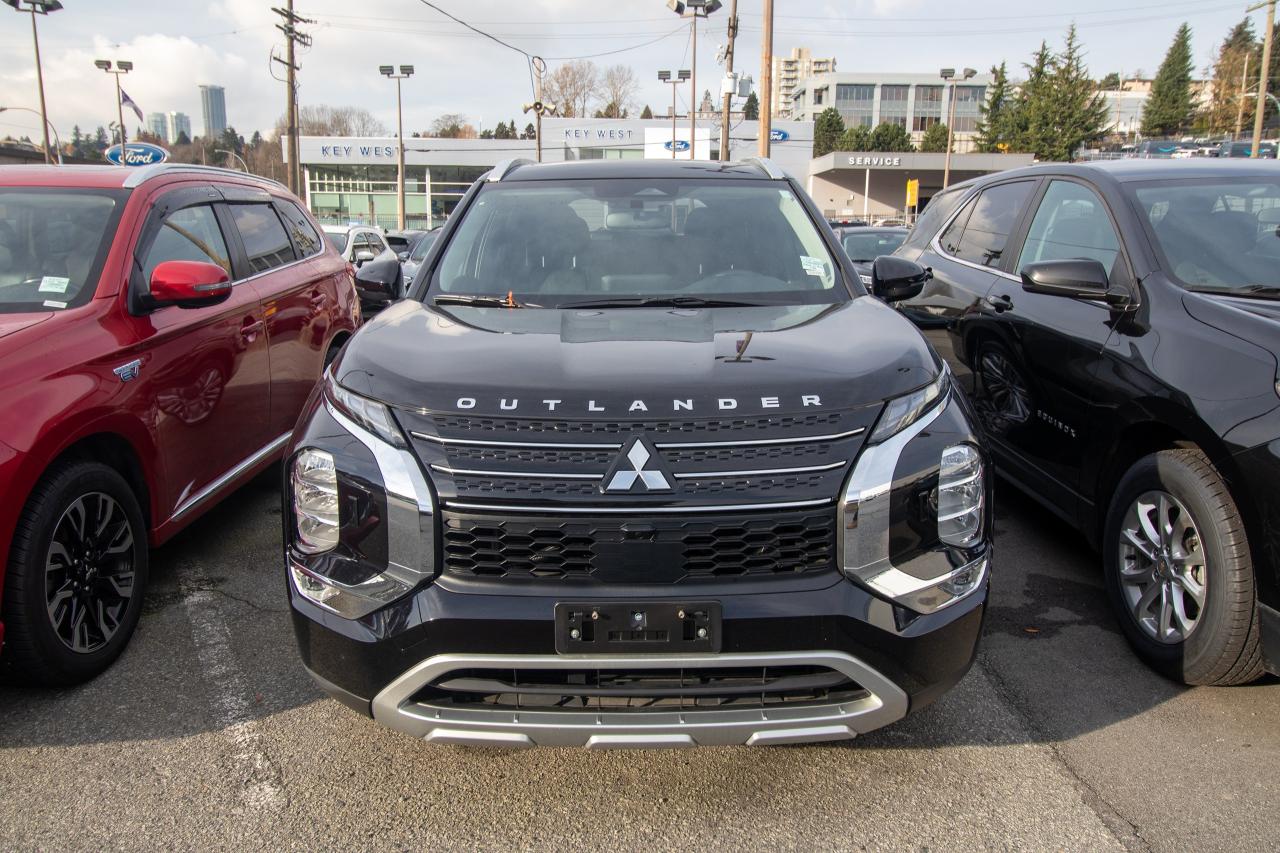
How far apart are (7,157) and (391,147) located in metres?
23.1

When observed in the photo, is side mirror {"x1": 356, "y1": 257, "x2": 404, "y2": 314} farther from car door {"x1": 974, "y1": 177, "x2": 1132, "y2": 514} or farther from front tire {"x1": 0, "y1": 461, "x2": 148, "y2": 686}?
car door {"x1": 974, "y1": 177, "x2": 1132, "y2": 514}

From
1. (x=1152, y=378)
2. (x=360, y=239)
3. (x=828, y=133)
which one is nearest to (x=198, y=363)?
(x=1152, y=378)

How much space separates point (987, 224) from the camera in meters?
5.28

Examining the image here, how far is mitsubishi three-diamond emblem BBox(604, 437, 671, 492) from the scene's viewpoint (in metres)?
2.26

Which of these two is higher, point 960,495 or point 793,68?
point 793,68

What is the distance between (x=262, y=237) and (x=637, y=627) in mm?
4029

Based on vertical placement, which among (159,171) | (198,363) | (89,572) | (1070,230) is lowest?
(89,572)

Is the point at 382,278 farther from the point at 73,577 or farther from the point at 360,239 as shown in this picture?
the point at 360,239

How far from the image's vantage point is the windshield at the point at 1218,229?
143 inches

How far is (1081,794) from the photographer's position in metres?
2.65

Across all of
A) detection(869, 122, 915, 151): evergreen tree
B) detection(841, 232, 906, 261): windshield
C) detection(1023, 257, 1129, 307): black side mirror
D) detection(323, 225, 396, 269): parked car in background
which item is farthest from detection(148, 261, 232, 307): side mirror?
detection(869, 122, 915, 151): evergreen tree

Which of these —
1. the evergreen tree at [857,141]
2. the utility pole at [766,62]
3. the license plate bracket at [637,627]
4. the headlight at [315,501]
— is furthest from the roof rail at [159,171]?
the evergreen tree at [857,141]

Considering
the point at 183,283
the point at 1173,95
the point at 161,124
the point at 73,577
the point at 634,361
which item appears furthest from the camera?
the point at 161,124

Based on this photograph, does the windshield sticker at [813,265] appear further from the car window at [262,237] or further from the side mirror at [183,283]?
the car window at [262,237]
